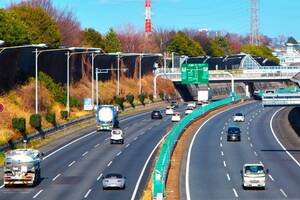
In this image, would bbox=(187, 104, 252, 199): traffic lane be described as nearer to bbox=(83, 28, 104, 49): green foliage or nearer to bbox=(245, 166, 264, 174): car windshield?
bbox=(245, 166, 264, 174): car windshield

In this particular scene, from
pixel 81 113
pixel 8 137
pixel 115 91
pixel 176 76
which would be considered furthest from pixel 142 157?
pixel 176 76

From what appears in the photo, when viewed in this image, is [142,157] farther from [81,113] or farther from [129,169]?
[81,113]

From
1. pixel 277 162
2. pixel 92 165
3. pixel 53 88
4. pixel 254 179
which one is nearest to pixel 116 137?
pixel 92 165

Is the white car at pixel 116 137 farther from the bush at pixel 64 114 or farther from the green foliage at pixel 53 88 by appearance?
the green foliage at pixel 53 88

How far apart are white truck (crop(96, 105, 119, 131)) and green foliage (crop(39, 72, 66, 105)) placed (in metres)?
20.2

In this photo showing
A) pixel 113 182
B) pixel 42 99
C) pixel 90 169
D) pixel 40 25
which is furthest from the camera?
pixel 40 25

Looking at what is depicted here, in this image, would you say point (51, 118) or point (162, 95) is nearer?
point (51, 118)

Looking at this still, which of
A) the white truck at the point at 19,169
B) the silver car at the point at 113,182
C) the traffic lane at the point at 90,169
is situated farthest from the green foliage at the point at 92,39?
the silver car at the point at 113,182

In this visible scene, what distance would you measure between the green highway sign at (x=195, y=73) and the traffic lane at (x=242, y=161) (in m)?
40.2

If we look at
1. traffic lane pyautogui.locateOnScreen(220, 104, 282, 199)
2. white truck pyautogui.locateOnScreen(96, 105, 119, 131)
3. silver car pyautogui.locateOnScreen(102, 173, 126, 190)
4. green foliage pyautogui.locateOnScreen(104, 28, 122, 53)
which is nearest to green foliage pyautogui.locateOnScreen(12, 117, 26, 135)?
white truck pyautogui.locateOnScreen(96, 105, 119, 131)

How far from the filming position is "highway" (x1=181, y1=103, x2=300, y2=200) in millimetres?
49094

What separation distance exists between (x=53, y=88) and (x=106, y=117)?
23088mm

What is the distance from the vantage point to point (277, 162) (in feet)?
220

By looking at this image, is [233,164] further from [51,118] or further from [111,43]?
[111,43]
